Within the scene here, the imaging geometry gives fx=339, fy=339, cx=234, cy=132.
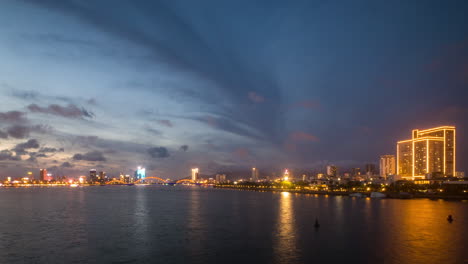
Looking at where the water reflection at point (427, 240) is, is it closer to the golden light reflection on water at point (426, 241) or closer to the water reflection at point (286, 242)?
the golden light reflection on water at point (426, 241)

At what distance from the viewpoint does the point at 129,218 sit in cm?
5531

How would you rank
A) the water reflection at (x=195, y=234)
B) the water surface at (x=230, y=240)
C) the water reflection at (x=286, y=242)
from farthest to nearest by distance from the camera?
the water reflection at (x=195, y=234) → the water reflection at (x=286, y=242) → the water surface at (x=230, y=240)

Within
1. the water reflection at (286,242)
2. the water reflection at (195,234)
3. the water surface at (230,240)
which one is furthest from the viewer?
the water reflection at (195,234)

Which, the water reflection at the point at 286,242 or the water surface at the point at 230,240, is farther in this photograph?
the water reflection at the point at 286,242

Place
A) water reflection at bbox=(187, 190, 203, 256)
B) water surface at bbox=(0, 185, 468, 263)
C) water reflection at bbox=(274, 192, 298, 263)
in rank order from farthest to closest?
water reflection at bbox=(187, 190, 203, 256) < water reflection at bbox=(274, 192, 298, 263) < water surface at bbox=(0, 185, 468, 263)

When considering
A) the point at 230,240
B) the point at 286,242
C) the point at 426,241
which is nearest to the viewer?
the point at 286,242

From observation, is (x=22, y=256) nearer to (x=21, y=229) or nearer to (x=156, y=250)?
(x=156, y=250)

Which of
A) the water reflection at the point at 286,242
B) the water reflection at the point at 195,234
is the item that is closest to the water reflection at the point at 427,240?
the water reflection at the point at 286,242

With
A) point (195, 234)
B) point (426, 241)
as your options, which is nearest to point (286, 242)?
point (195, 234)

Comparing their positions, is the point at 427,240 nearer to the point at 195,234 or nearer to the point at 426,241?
the point at 426,241

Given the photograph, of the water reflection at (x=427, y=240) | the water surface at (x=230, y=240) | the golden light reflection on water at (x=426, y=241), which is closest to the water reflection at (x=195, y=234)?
the water surface at (x=230, y=240)

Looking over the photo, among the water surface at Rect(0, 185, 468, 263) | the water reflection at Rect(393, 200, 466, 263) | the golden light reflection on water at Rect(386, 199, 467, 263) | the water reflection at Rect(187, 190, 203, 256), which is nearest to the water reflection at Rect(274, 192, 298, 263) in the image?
the water surface at Rect(0, 185, 468, 263)

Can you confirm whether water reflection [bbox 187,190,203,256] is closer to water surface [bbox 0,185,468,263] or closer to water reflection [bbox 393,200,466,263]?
water surface [bbox 0,185,468,263]

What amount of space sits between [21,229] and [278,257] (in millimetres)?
34074
